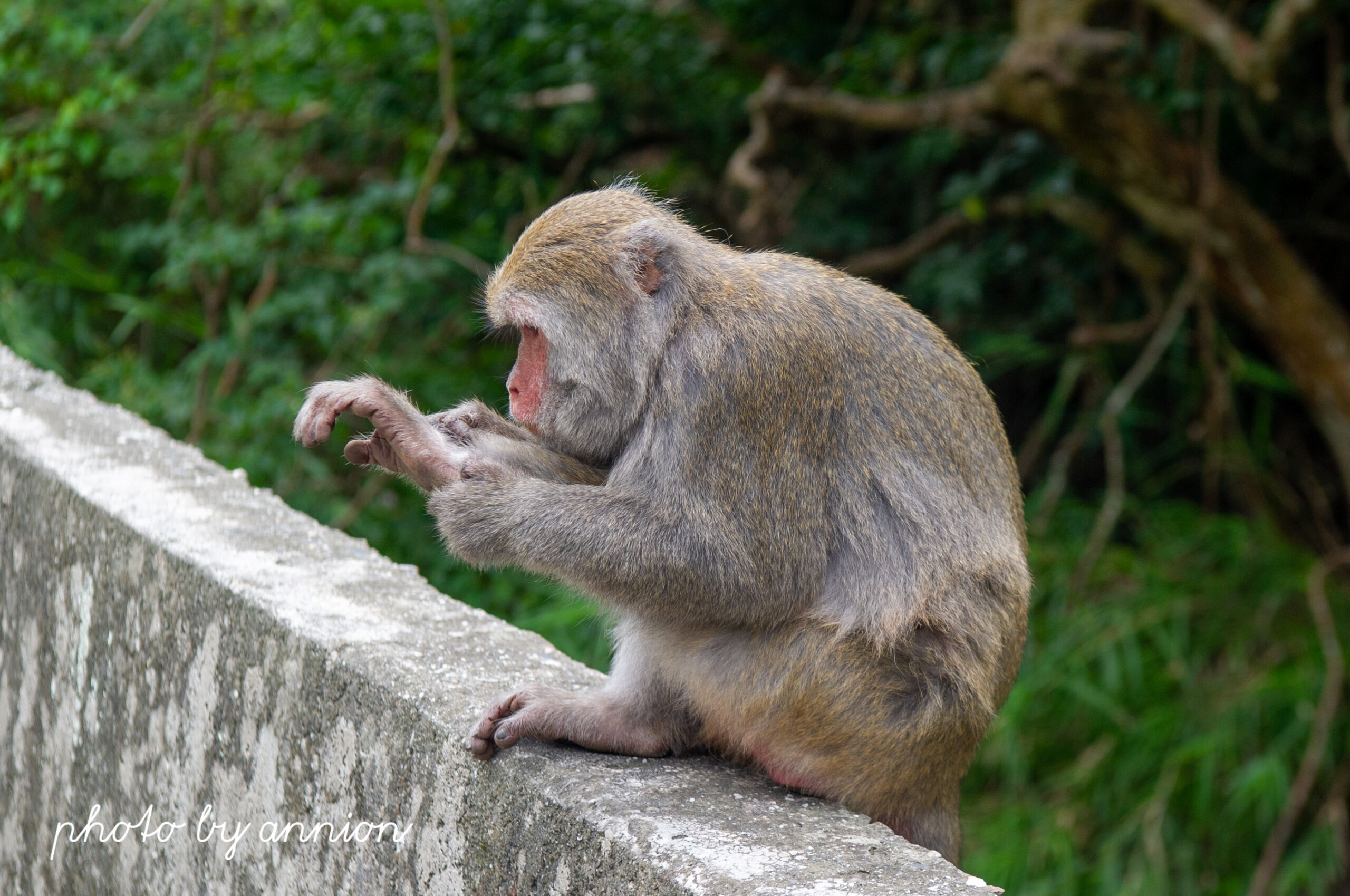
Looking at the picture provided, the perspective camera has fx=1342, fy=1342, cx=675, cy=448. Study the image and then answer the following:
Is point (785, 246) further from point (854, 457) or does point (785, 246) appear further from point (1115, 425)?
point (854, 457)

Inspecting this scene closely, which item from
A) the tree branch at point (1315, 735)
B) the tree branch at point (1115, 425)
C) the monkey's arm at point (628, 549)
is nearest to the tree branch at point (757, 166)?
the tree branch at point (1115, 425)

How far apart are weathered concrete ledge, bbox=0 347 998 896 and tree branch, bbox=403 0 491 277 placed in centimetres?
185

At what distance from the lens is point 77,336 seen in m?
6.13

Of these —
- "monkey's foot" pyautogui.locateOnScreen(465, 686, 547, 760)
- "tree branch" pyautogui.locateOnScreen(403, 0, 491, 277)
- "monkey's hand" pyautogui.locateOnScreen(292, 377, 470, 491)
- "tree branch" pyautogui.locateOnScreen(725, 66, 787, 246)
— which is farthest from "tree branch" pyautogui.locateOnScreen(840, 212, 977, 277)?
"monkey's foot" pyautogui.locateOnScreen(465, 686, 547, 760)

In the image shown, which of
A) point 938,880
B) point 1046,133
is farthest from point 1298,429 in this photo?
point 938,880

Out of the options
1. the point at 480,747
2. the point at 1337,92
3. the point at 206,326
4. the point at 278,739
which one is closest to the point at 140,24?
the point at 206,326

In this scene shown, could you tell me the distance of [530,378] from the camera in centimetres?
229

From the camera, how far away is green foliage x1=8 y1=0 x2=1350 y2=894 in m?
4.38

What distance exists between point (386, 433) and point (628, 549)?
49cm

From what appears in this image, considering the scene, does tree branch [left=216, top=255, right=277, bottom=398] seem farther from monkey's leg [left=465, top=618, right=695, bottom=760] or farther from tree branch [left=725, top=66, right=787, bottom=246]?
monkey's leg [left=465, top=618, right=695, bottom=760]

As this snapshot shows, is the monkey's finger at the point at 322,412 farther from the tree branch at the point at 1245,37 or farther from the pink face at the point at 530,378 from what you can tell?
the tree branch at the point at 1245,37

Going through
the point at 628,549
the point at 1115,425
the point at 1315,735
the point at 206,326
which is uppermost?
the point at 628,549

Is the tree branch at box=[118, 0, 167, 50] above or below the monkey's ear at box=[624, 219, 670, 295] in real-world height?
above

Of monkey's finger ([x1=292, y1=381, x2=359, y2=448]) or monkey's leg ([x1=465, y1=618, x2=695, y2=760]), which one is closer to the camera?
monkey's leg ([x1=465, y1=618, x2=695, y2=760])
